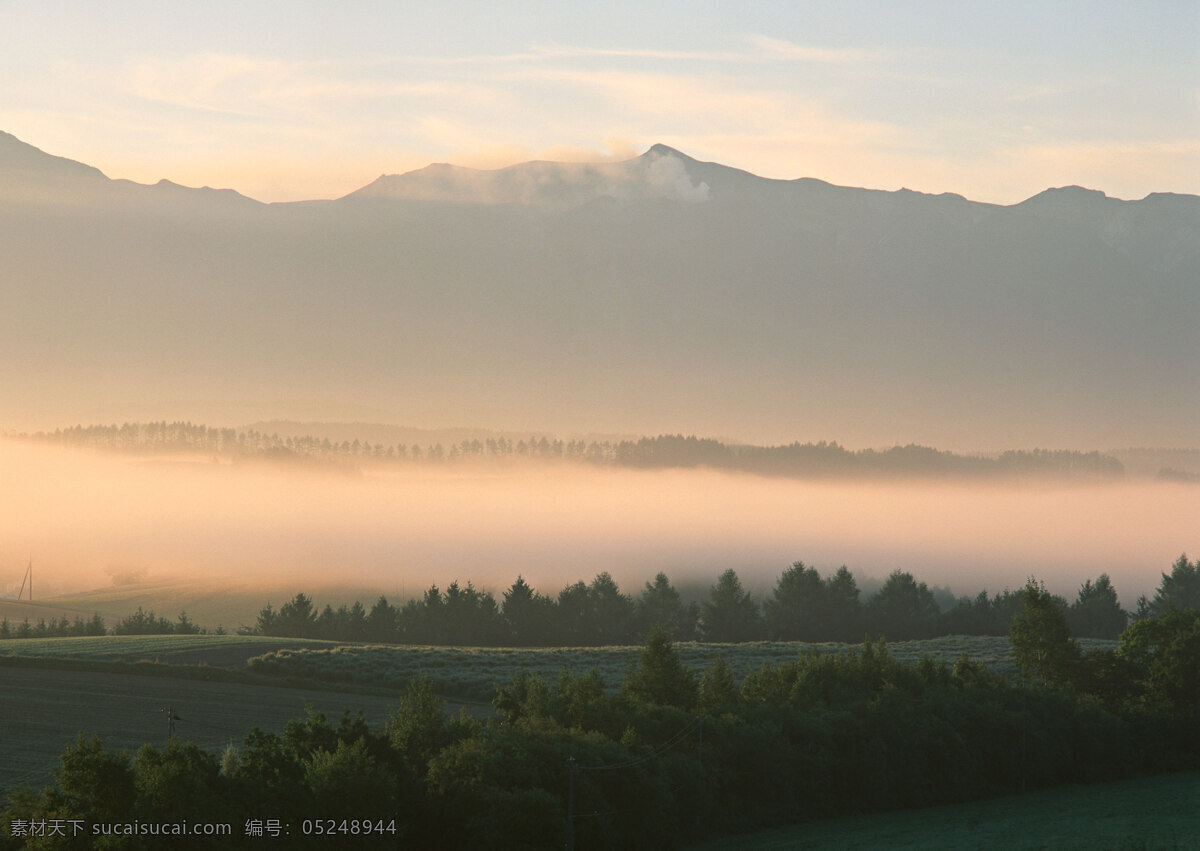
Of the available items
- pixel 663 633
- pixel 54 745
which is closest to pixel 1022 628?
pixel 663 633

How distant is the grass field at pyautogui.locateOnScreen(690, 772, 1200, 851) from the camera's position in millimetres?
56812

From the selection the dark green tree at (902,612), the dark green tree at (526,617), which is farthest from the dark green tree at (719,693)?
the dark green tree at (902,612)

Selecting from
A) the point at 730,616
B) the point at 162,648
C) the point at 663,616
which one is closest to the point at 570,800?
the point at 162,648

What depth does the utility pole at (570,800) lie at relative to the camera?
53484 mm

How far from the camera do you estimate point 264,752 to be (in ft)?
156

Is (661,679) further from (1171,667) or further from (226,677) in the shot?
(1171,667)

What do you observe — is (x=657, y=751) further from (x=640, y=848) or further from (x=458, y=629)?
(x=458, y=629)

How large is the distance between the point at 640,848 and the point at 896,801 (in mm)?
21547

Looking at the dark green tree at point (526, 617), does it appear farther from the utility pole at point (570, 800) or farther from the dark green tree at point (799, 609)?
the utility pole at point (570, 800)

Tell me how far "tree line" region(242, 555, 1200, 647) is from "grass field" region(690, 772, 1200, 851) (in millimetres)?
84514

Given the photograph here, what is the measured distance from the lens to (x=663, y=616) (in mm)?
165125

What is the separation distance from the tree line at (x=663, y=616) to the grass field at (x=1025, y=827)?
8451 centimetres

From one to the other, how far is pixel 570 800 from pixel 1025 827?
2488cm

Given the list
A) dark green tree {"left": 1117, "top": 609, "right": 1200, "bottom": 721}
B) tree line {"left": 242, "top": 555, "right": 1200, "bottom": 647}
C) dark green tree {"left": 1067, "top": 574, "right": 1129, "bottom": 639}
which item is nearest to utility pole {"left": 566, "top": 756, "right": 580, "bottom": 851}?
dark green tree {"left": 1117, "top": 609, "right": 1200, "bottom": 721}
